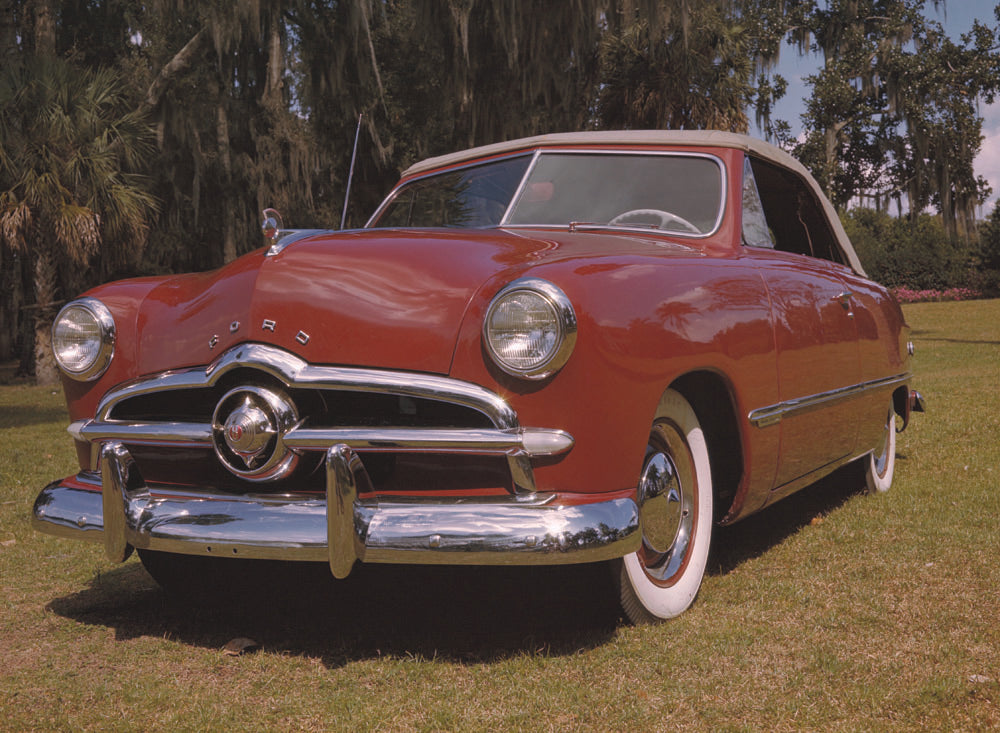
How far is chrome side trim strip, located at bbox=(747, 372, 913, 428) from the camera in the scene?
3387 mm

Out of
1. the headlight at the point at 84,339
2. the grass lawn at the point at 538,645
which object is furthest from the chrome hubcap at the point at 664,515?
the headlight at the point at 84,339

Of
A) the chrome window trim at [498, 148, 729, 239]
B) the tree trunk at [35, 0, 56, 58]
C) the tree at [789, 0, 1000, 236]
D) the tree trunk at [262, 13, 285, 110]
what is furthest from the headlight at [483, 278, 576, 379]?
the tree at [789, 0, 1000, 236]

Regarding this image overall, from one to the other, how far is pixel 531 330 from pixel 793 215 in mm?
2557

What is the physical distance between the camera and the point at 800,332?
3.73m

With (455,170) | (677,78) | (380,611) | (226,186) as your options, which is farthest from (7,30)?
(380,611)

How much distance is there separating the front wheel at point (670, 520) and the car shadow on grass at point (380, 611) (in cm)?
11

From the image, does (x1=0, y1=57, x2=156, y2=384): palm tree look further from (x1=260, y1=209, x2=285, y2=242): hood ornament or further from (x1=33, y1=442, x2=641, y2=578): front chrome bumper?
(x1=33, y1=442, x2=641, y2=578): front chrome bumper

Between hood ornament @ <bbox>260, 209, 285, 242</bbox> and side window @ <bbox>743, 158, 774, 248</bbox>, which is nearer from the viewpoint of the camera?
hood ornament @ <bbox>260, 209, 285, 242</bbox>

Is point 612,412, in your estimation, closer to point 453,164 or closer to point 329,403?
point 329,403

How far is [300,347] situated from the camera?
109 inches

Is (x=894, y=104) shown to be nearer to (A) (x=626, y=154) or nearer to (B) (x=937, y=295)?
(B) (x=937, y=295)

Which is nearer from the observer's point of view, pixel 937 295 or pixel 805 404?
pixel 805 404

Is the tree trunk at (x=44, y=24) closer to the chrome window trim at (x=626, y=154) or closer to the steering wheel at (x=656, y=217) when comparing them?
the chrome window trim at (x=626, y=154)

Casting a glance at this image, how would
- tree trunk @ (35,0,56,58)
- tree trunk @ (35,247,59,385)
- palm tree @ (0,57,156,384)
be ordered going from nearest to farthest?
palm tree @ (0,57,156,384)
tree trunk @ (35,247,59,385)
tree trunk @ (35,0,56,58)
